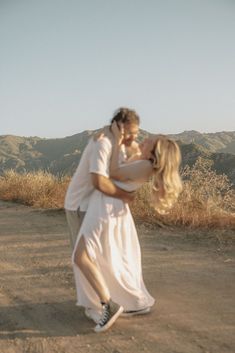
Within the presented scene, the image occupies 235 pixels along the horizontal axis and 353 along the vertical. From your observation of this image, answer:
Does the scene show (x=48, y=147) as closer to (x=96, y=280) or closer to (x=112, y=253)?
(x=112, y=253)

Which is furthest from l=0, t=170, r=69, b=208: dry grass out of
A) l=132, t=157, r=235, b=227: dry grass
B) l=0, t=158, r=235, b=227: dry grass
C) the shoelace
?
the shoelace

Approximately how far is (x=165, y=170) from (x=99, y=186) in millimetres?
574

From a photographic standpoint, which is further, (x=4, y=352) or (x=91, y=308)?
(x=91, y=308)

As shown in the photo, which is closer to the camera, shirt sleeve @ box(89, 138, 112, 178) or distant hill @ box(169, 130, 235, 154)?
shirt sleeve @ box(89, 138, 112, 178)

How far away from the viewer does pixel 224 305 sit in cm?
482

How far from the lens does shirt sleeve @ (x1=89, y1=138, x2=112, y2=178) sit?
13.5 ft

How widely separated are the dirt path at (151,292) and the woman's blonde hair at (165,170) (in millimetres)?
1118

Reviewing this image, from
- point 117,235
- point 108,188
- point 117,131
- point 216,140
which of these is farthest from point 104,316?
point 216,140

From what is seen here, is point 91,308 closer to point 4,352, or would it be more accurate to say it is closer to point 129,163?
point 4,352

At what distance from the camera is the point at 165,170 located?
4207 millimetres

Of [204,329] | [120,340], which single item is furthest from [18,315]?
[204,329]

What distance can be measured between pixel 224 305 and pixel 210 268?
126 centimetres

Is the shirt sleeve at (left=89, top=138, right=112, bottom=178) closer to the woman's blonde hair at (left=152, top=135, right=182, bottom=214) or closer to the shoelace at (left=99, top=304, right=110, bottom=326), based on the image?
the woman's blonde hair at (left=152, top=135, right=182, bottom=214)

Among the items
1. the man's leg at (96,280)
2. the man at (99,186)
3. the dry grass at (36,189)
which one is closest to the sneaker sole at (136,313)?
the man at (99,186)
